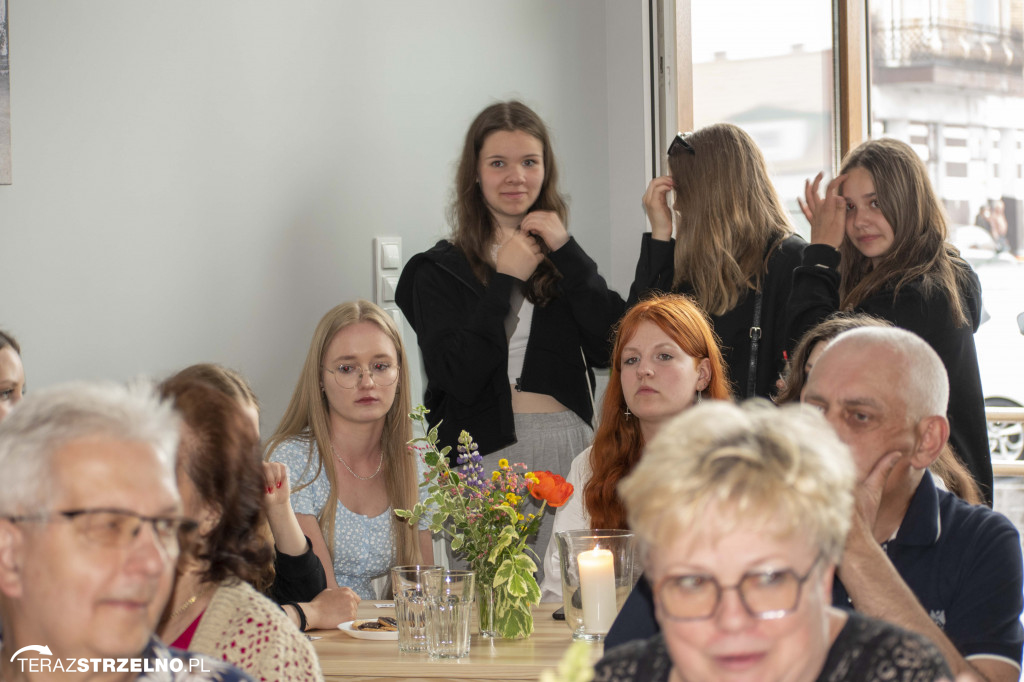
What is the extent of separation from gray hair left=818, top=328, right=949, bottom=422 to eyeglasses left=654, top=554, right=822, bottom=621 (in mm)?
771

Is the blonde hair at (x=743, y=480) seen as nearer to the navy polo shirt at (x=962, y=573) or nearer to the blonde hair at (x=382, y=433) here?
the navy polo shirt at (x=962, y=573)

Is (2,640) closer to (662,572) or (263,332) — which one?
(662,572)

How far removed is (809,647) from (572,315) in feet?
6.82

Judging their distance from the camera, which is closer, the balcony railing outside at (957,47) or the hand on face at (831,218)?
the hand on face at (831,218)

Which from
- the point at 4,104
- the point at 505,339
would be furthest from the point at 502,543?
the point at 4,104

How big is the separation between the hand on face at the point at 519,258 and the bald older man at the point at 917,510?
1.25 m

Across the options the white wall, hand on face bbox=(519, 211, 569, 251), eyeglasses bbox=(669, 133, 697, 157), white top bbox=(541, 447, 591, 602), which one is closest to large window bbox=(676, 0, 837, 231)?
the white wall

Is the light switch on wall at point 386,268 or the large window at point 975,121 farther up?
the large window at point 975,121

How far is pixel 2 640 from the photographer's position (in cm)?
114

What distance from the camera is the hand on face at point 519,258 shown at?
2.90 meters

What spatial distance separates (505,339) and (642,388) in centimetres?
57

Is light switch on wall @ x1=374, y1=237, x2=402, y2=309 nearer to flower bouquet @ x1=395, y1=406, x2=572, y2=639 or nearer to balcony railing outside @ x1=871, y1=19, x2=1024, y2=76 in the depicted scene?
flower bouquet @ x1=395, y1=406, x2=572, y2=639

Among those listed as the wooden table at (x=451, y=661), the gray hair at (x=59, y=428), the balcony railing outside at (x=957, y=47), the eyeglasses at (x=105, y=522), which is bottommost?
the wooden table at (x=451, y=661)

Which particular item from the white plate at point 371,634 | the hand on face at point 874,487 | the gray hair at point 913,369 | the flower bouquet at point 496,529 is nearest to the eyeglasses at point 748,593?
the hand on face at point 874,487
